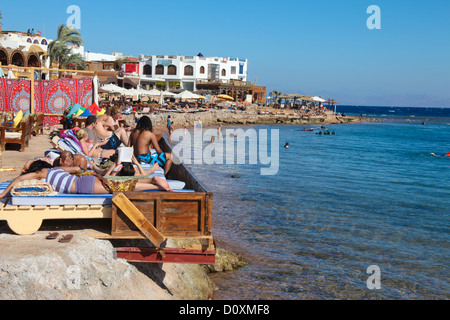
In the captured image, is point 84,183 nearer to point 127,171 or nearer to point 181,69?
point 127,171

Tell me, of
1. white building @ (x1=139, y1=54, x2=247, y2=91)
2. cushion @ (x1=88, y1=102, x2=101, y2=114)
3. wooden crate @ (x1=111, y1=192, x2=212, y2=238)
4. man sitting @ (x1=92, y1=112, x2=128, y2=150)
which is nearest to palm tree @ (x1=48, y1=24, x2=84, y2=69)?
white building @ (x1=139, y1=54, x2=247, y2=91)

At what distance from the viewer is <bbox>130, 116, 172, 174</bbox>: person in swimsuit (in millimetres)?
7383

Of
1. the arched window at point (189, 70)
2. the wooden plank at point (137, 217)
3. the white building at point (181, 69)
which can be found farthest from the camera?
the arched window at point (189, 70)

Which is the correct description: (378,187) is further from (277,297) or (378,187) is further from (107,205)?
(107,205)

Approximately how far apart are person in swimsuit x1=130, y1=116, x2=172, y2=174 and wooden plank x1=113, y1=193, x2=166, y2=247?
261 centimetres

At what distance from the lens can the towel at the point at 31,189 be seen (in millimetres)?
5078

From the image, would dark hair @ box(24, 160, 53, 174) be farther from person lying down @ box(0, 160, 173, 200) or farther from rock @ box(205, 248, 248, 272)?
rock @ box(205, 248, 248, 272)

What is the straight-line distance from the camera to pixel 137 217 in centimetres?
483

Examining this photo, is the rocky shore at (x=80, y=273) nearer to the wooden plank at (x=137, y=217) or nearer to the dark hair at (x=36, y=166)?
the wooden plank at (x=137, y=217)

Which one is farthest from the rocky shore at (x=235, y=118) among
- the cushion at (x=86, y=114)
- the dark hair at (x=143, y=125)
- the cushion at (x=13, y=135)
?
the dark hair at (x=143, y=125)

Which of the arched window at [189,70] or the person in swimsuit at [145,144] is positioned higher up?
the arched window at [189,70]

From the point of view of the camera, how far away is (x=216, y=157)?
76.0 feet
